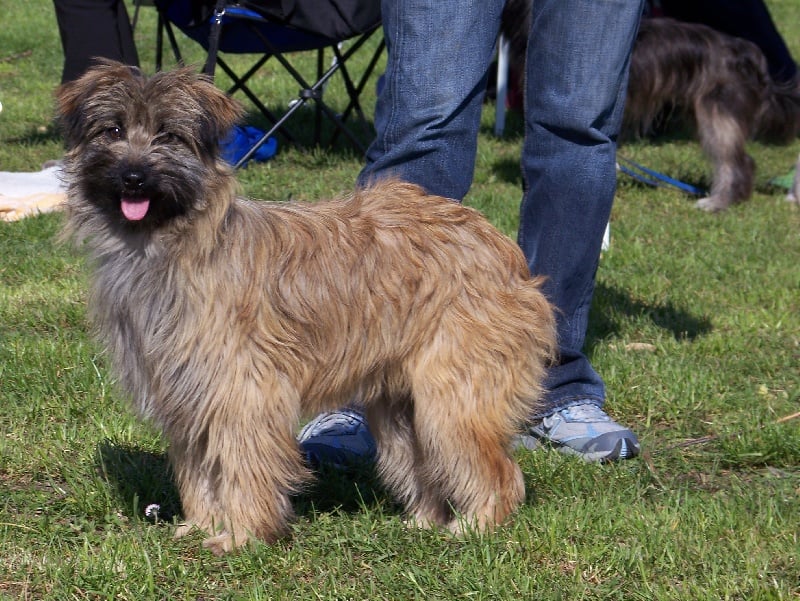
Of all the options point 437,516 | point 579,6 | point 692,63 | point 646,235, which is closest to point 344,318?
point 437,516

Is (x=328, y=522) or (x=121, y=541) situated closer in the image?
(x=121, y=541)

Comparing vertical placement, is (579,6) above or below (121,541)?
above

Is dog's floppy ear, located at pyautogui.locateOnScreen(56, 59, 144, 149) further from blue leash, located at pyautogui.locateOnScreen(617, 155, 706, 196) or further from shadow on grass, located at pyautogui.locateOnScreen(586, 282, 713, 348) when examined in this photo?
blue leash, located at pyautogui.locateOnScreen(617, 155, 706, 196)

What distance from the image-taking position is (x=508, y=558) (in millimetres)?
2820

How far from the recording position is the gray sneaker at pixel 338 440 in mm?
3439

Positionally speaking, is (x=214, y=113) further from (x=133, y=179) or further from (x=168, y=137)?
(x=133, y=179)

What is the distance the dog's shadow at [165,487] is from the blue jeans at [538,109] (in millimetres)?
823

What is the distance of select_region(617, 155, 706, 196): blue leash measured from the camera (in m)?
7.12

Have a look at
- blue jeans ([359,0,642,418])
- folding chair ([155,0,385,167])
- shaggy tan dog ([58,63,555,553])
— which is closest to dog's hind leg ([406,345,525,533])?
shaggy tan dog ([58,63,555,553])

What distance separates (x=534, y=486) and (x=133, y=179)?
5.14 ft

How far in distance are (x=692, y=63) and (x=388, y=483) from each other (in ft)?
16.8

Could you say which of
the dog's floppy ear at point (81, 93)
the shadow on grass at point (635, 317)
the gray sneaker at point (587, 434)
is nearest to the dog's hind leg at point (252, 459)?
the dog's floppy ear at point (81, 93)

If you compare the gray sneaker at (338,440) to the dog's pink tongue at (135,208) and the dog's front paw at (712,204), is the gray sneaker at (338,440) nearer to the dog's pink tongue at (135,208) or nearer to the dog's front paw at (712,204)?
the dog's pink tongue at (135,208)

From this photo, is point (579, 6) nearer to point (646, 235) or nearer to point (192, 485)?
point (192, 485)
